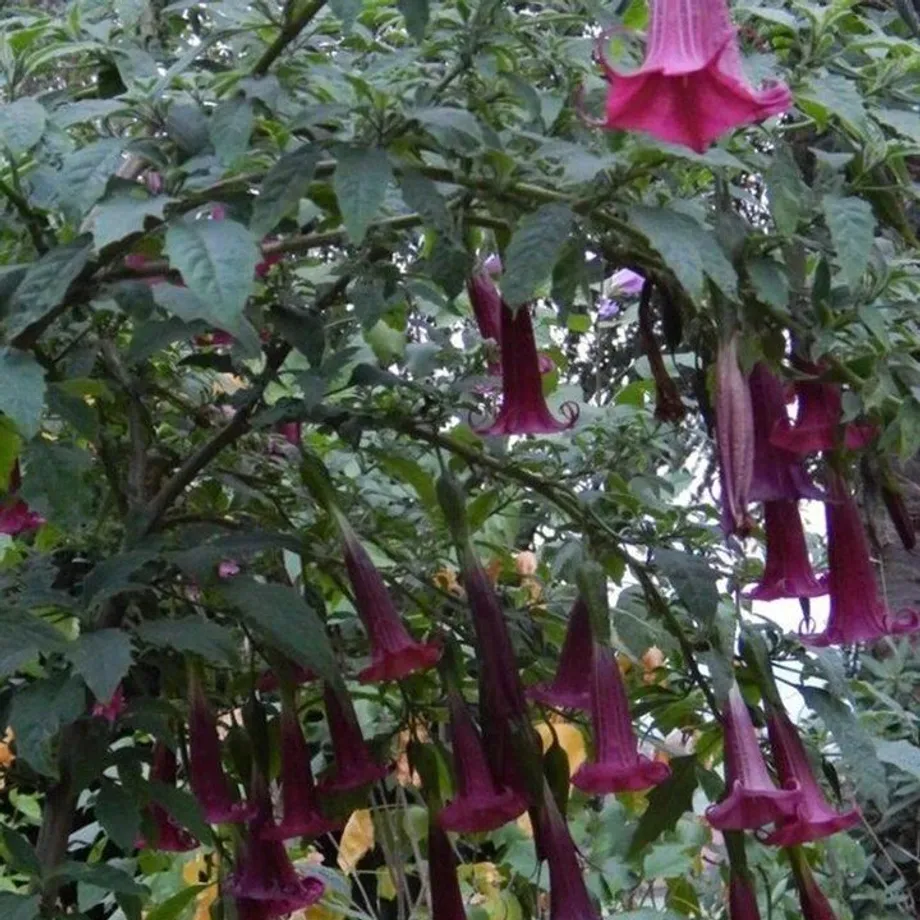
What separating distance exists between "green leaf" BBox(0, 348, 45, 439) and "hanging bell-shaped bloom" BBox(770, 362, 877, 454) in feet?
1.77

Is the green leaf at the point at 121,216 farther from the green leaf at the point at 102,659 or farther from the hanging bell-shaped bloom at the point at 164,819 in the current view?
the hanging bell-shaped bloom at the point at 164,819

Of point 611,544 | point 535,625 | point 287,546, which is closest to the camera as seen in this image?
point 287,546

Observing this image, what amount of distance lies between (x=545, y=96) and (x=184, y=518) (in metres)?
0.53

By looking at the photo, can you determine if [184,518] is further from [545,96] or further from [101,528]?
[545,96]

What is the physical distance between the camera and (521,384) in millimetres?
1287

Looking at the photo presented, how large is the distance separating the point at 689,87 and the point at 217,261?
28 cm

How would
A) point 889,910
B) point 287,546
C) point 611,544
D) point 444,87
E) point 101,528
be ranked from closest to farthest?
point 444,87 < point 287,546 < point 611,544 < point 101,528 < point 889,910

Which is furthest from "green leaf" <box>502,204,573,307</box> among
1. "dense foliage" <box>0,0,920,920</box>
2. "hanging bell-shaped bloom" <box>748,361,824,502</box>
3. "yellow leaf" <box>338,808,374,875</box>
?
"yellow leaf" <box>338,808,374,875</box>

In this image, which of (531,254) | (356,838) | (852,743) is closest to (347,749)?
(852,743)

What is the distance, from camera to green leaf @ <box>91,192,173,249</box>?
0.86m

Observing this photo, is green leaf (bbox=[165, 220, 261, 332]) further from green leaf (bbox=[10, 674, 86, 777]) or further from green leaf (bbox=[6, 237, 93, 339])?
green leaf (bbox=[10, 674, 86, 777])

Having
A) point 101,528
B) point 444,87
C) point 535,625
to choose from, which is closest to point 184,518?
point 101,528

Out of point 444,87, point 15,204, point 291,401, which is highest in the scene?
point 444,87

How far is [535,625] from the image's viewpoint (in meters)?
1.58
